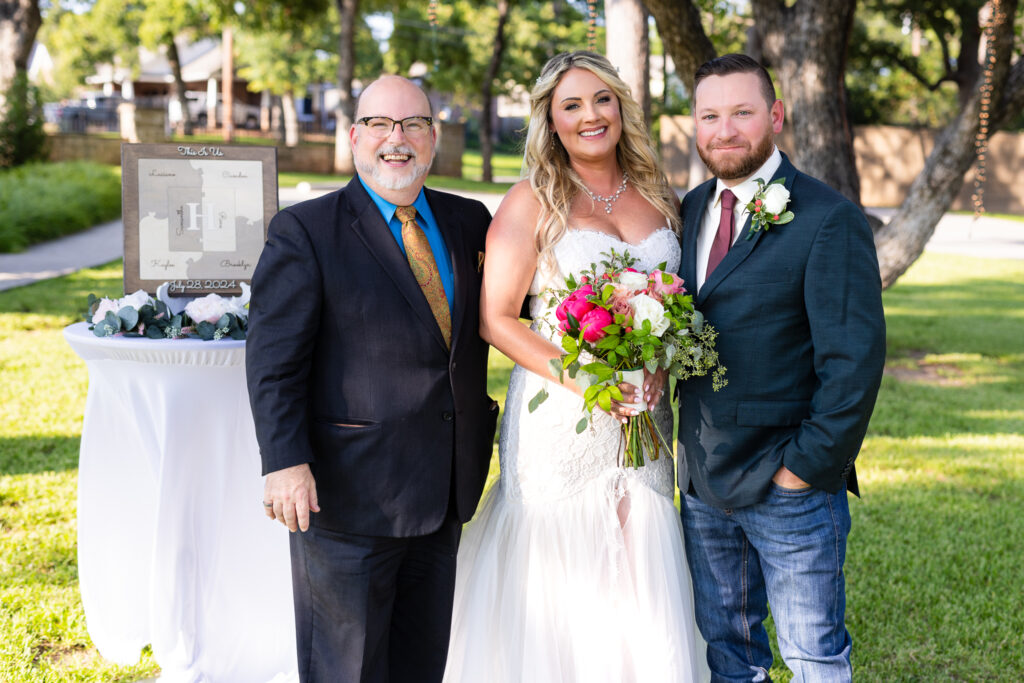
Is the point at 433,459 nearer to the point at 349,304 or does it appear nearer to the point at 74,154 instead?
the point at 349,304

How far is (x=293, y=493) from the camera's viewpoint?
9.34 ft

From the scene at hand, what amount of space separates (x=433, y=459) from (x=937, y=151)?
7.15m

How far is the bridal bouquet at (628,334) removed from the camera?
270 centimetres

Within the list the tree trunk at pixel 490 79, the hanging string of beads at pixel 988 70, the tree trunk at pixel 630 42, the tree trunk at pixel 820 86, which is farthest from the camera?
the tree trunk at pixel 490 79

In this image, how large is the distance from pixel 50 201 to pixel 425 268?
16.3m

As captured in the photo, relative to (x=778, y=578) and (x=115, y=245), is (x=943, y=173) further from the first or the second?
(x=115, y=245)

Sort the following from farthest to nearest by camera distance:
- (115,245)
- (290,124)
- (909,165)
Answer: (290,124), (909,165), (115,245)

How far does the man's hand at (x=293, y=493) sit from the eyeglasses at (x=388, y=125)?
1110 mm

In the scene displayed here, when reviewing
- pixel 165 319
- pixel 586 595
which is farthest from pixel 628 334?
pixel 165 319

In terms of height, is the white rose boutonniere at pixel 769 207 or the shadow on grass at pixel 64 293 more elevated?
the white rose boutonniere at pixel 769 207

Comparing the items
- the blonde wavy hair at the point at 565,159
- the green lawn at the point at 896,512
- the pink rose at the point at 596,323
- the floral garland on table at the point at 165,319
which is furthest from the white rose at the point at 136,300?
the pink rose at the point at 596,323

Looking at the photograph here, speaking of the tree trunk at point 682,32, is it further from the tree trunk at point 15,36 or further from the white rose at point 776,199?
the tree trunk at point 15,36

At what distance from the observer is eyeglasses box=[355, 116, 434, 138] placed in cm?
302

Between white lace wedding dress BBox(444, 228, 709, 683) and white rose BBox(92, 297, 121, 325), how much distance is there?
1626 mm
